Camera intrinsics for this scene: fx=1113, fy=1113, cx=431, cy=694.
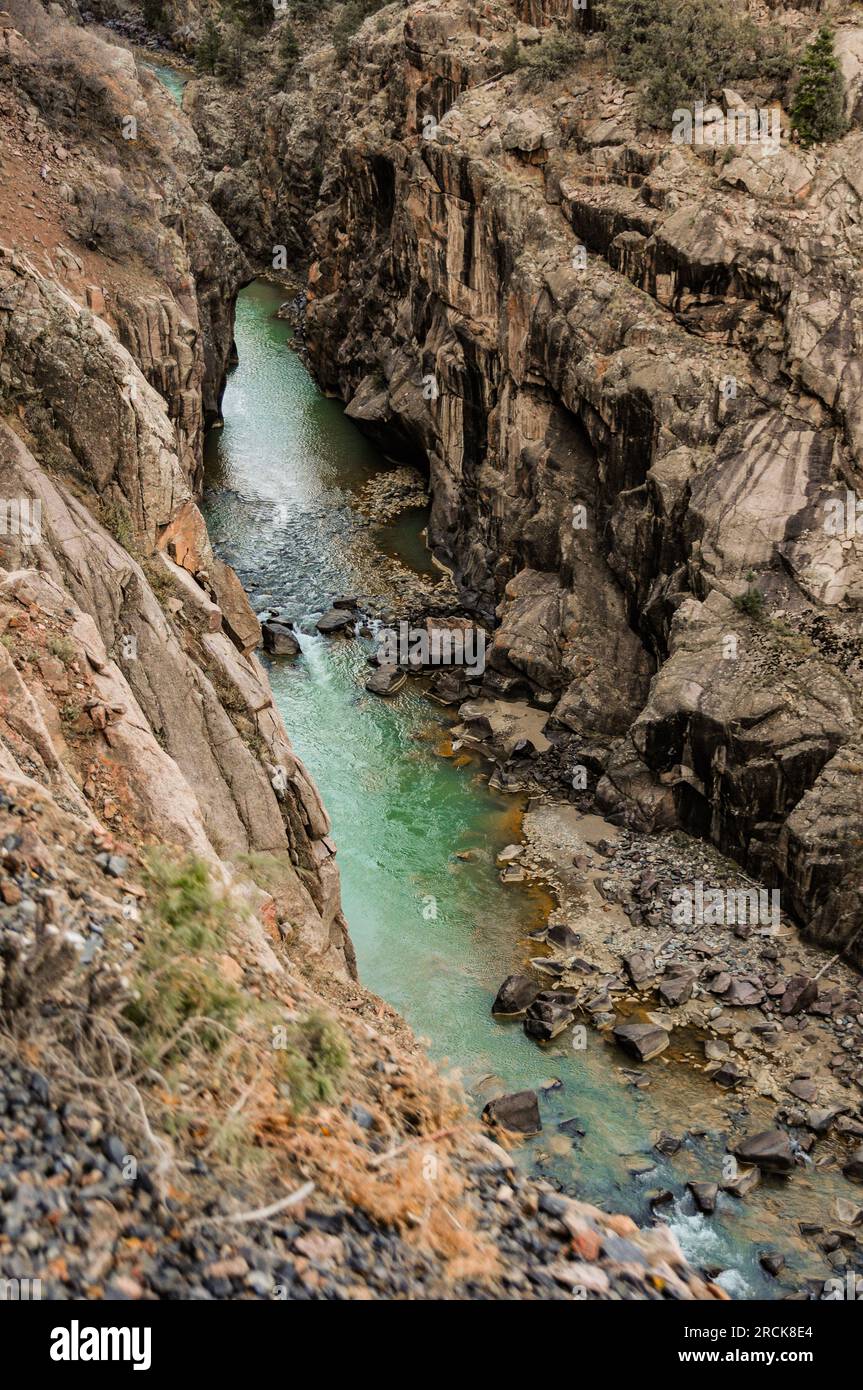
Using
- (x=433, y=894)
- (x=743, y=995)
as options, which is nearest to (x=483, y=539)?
(x=433, y=894)

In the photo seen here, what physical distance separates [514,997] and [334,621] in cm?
1617

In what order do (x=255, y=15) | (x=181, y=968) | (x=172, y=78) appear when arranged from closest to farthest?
(x=181, y=968)
(x=255, y=15)
(x=172, y=78)

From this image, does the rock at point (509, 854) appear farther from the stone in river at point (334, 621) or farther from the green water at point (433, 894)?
the stone in river at point (334, 621)

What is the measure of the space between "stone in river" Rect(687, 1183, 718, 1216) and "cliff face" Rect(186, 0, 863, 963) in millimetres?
6977

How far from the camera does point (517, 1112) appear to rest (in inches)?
759

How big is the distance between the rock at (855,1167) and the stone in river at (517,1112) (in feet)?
17.0

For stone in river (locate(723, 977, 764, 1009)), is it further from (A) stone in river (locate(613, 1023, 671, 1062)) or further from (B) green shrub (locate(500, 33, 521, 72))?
(B) green shrub (locate(500, 33, 521, 72))

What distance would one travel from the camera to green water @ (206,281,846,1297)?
18.6 m

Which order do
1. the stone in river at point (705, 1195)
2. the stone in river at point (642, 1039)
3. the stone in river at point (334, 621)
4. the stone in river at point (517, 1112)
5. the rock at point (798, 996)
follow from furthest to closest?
the stone in river at point (334, 621) → the rock at point (798, 996) → the stone in river at point (642, 1039) → the stone in river at point (517, 1112) → the stone in river at point (705, 1195)

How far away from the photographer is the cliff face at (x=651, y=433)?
25.3m

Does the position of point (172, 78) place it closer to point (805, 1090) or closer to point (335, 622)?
point (335, 622)

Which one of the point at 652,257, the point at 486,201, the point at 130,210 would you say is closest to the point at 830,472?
the point at 652,257

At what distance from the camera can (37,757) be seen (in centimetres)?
1163

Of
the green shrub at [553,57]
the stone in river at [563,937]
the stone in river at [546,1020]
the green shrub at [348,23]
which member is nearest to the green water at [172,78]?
the green shrub at [348,23]
